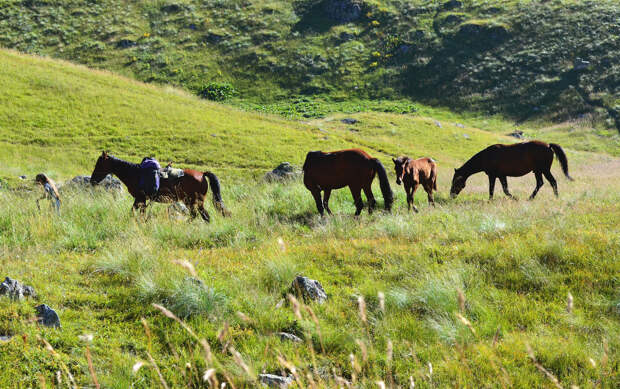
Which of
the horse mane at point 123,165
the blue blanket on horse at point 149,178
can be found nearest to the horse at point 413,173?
the blue blanket on horse at point 149,178

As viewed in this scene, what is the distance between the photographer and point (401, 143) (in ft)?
112

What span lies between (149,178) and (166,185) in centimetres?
67

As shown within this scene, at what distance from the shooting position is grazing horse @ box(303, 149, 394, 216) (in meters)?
11.3

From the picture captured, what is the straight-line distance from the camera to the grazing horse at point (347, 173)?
37.0ft

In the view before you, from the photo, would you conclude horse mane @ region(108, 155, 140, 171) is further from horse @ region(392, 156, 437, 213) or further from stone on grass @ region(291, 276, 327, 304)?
horse @ region(392, 156, 437, 213)

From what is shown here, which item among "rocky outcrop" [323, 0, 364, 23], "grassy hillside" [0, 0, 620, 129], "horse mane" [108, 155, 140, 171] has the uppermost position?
"rocky outcrop" [323, 0, 364, 23]

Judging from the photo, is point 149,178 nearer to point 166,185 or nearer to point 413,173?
point 166,185

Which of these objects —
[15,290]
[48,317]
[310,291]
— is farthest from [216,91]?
[48,317]

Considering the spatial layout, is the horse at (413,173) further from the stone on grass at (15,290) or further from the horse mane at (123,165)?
the stone on grass at (15,290)

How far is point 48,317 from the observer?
4.62m

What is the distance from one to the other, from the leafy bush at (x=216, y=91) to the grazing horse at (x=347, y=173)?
165 ft

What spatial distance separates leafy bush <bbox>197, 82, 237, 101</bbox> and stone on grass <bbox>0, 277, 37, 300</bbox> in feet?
184

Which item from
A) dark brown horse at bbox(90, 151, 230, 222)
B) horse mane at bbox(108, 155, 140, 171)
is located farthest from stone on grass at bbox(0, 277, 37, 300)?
horse mane at bbox(108, 155, 140, 171)

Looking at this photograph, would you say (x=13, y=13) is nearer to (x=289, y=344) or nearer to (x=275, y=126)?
(x=275, y=126)
